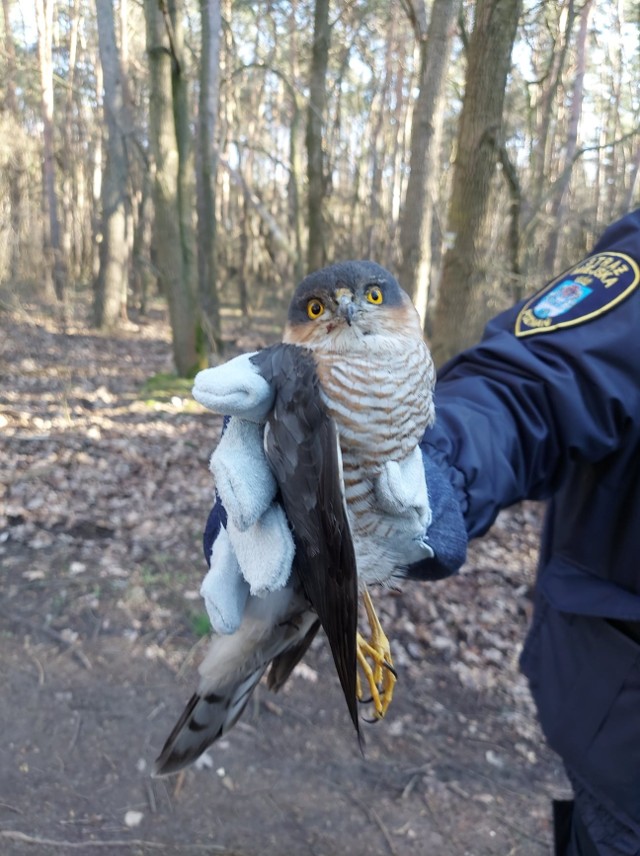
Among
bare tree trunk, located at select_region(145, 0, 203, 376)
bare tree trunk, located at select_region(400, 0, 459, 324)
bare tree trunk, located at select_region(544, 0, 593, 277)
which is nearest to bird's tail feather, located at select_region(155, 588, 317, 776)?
bare tree trunk, located at select_region(400, 0, 459, 324)

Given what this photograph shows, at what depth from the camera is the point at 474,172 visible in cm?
498

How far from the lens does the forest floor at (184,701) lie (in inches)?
117

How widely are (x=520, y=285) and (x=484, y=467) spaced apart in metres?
5.19

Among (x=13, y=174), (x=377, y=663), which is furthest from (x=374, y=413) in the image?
(x=13, y=174)

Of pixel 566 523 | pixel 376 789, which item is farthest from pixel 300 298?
pixel 376 789

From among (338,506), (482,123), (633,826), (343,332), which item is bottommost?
(633,826)

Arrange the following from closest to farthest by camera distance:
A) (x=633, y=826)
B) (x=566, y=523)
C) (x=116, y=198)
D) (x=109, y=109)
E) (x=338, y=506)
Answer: (x=338, y=506), (x=633, y=826), (x=566, y=523), (x=109, y=109), (x=116, y=198)

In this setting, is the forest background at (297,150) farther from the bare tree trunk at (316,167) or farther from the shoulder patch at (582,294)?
the shoulder patch at (582,294)

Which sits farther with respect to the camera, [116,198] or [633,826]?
[116,198]

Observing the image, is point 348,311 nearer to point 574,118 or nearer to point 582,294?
point 582,294

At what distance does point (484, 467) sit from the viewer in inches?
69.9

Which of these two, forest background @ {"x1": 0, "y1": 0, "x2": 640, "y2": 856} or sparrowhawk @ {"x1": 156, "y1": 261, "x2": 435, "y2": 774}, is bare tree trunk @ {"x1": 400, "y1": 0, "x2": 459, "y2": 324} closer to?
forest background @ {"x1": 0, "y1": 0, "x2": 640, "y2": 856}

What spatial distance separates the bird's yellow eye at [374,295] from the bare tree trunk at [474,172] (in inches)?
140

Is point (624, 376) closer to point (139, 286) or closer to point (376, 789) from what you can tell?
point (376, 789)
